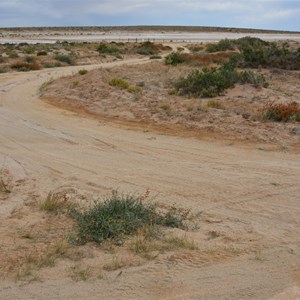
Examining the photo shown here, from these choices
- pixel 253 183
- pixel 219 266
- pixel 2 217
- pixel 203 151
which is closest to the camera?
pixel 219 266

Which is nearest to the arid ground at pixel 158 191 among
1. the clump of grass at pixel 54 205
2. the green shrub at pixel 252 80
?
the clump of grass at pixel 54 205

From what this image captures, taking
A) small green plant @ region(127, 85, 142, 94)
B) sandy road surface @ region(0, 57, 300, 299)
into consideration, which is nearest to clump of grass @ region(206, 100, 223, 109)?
sandy road surface @ region(0, 57, 300, 299)

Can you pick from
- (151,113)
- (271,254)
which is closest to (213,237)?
(271,254)

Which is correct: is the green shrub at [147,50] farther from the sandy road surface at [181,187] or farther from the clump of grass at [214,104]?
the sandy road surface at [181,187]

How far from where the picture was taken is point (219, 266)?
5.89 metres

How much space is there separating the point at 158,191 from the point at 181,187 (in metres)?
0.46

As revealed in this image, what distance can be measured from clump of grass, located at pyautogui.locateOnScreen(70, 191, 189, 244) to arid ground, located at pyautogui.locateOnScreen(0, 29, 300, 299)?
209 millimetres

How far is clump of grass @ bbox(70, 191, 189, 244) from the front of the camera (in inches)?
261

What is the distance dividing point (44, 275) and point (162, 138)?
7.63 metres

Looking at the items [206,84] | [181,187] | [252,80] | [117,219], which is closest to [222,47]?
[252,80]

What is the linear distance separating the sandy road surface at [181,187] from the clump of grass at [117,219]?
2.03 ft

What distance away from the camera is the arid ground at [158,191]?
5.52 meters

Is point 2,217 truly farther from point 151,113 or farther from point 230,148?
point 151,113

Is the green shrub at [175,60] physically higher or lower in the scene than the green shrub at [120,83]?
higher
